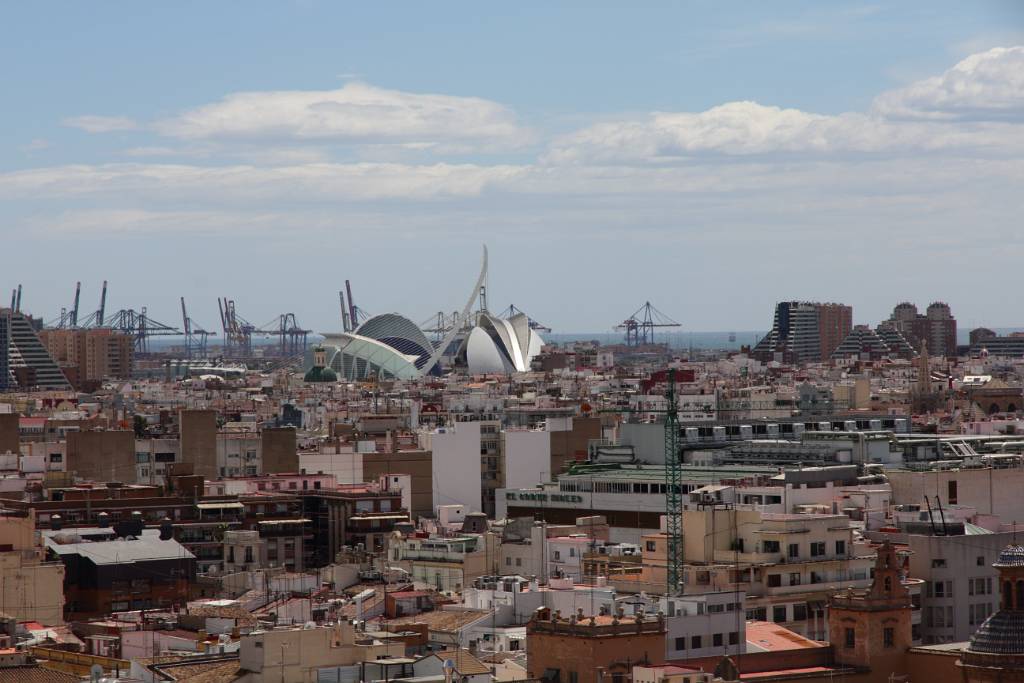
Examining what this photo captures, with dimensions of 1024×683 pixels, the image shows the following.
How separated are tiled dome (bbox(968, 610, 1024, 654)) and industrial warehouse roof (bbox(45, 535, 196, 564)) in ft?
74.7

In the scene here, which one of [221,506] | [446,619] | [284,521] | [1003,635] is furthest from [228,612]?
[284,521]

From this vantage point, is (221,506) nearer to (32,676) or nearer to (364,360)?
(32,676)

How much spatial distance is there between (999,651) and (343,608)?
1574 centimetres

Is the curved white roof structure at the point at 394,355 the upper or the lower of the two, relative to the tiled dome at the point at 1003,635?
upper

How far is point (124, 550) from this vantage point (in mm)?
50969

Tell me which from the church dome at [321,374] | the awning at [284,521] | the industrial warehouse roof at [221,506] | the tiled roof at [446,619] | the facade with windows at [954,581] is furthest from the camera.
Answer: the church dome at [321,374]

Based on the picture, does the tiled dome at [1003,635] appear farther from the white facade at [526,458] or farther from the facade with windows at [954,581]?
the white facade at [526,458]

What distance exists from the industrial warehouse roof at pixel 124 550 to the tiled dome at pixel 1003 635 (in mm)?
22770

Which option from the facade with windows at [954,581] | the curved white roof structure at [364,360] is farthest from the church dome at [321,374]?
the facade with windows at [954,581]

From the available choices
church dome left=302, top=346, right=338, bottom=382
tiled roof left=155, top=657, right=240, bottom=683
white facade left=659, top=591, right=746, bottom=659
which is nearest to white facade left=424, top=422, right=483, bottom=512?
white facade left=659, top=591, right=746, bottom=659

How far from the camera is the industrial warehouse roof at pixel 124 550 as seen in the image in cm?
5006

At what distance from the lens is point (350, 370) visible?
19050cm

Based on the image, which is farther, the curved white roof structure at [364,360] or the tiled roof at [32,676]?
the curved white roof structure at [364,360]

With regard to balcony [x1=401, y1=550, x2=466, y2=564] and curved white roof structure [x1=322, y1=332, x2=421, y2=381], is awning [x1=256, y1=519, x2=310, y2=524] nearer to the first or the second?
balcony [x1=401, y1=550, x2=466, y2=564]
